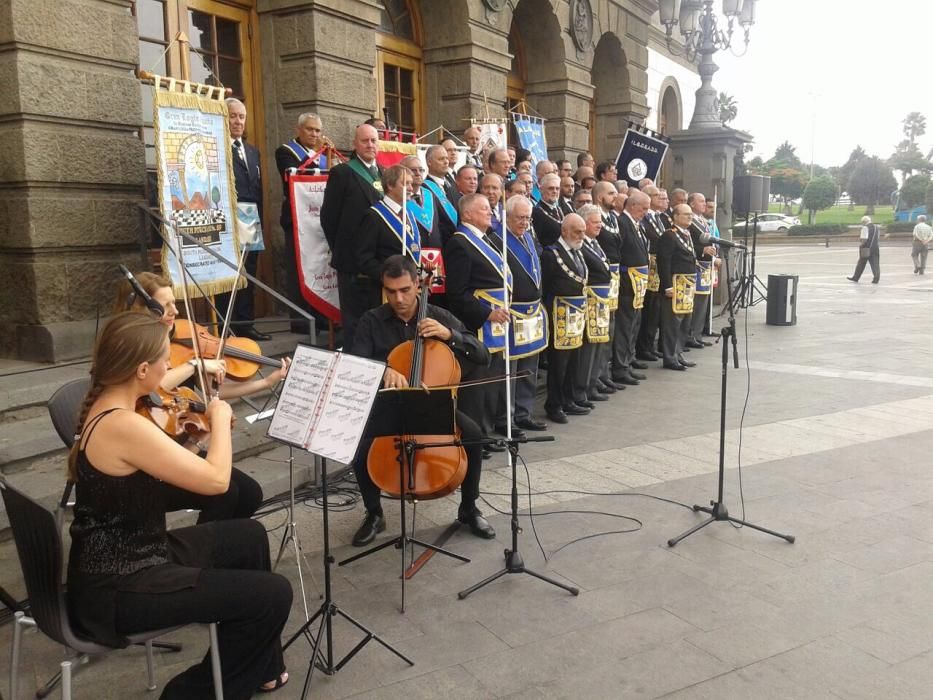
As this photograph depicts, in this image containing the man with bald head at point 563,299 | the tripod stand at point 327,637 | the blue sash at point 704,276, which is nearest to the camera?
the tripod stand at point 327,637

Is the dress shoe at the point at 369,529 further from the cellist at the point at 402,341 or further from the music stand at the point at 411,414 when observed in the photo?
the music stand at the point at 411,414

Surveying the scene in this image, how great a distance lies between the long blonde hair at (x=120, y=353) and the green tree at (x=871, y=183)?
Result: 80140mm

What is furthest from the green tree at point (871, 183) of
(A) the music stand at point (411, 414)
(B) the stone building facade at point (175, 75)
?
(A) the music stand at point (411, 414)

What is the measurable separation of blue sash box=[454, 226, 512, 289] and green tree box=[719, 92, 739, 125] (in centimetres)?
3972

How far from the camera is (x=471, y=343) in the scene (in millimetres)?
4797

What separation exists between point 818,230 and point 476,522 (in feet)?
168

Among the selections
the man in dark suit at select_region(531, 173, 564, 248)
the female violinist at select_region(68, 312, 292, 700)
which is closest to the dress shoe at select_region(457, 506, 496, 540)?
the female violinist at select_region(68, 312, 292, 700)

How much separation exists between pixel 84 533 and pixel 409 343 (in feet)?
7.05

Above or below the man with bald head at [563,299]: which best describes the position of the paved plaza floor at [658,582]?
below

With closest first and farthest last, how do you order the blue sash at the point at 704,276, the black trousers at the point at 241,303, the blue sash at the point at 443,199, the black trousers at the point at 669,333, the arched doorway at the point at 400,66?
1. the black trousers at the point at 241,303
2. the blue sash at the point at 443,199
3. the black trousers at the point at 669,333
4. the arched doorway at the point at 400,66
5. the blue sash at the point at 704,276

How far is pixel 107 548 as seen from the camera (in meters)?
2.63

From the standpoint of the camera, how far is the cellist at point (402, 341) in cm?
Result: 466

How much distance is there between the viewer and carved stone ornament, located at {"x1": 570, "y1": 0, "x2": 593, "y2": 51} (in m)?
14.0

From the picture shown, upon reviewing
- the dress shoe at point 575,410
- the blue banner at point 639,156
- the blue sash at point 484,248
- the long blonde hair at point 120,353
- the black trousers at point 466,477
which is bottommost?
the dress shoe at point 575,410
